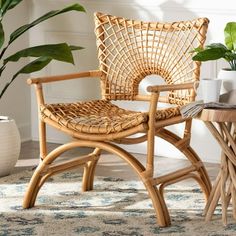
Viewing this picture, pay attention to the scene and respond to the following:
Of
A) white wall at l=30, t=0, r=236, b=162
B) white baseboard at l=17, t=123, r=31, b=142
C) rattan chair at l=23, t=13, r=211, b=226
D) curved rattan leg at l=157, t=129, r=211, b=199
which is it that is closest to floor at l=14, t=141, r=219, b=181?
white wall at l=30, t=0, r=236, b=162

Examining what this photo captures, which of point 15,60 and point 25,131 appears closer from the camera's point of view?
point 15,60

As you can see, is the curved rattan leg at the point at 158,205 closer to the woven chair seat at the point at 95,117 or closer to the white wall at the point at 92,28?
the woven chair seat at the point at 95,117

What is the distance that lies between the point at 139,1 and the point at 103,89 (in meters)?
0.96

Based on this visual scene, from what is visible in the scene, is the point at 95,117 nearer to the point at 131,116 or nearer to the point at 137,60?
the point at 131,116

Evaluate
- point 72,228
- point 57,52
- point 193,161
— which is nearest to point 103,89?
point 57,52

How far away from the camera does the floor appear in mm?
3893

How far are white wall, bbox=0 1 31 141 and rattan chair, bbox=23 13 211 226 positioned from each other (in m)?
1.11

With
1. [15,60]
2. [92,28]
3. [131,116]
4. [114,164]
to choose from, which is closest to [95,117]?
[131,116]

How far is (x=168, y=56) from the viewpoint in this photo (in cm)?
342

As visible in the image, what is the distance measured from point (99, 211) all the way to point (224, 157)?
61 cm

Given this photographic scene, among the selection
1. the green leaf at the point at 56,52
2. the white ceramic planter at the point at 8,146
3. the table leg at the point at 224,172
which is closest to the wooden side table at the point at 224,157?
the table leg at the point at 224,172

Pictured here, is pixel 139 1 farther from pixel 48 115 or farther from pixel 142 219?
pixel 142 219

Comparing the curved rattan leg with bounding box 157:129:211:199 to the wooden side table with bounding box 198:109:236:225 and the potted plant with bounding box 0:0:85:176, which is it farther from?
the potted plant with bounding box 0:0:85:176

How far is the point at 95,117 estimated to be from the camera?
312 centimetres
